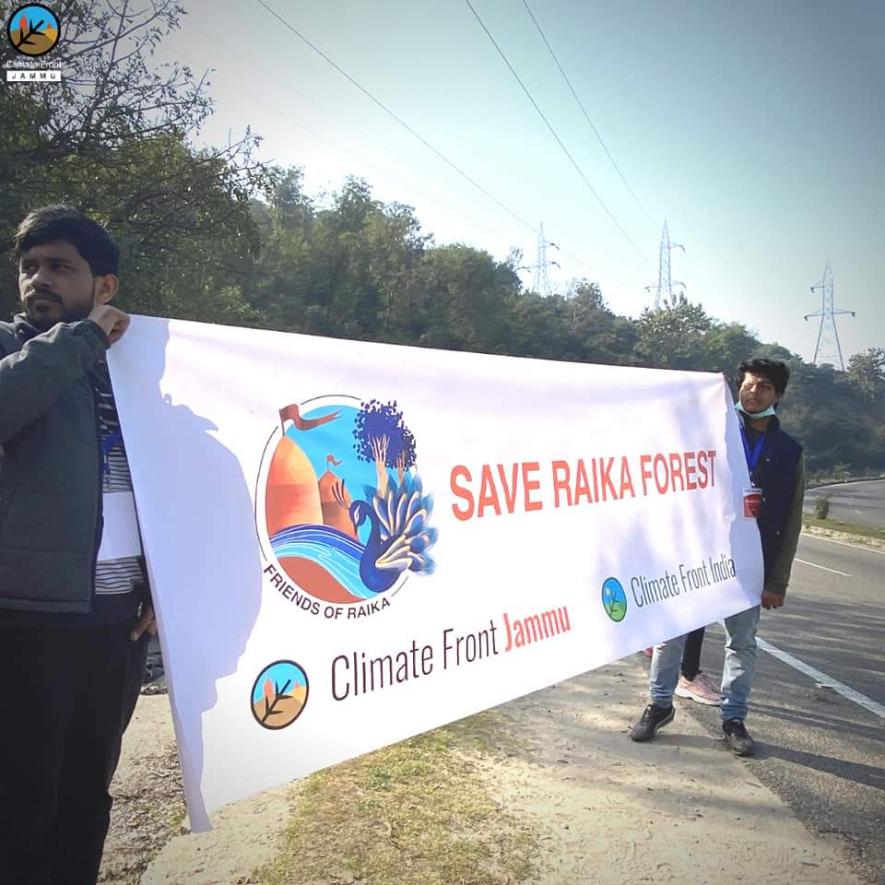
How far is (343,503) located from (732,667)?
262 cm

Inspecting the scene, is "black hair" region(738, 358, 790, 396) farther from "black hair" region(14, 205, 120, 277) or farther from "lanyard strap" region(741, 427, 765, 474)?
"black hair" region(14, 205, 120, 277)

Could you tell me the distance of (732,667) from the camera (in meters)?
3.56

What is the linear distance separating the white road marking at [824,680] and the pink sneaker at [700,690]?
960mm

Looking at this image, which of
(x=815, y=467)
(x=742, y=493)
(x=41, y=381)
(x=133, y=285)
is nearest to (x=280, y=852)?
(x=41, y=381)

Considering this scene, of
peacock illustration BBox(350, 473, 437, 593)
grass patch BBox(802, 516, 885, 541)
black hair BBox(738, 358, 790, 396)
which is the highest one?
black hair BBox(738, 358, 790, 396)

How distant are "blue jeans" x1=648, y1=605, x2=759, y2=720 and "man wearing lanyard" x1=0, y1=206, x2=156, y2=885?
107 inches

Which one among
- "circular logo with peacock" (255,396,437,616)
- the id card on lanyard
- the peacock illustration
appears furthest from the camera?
the id card on lanyard

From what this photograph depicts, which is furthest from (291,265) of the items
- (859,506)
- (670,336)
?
(670,336)

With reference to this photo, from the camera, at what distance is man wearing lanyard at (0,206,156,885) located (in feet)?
4.91

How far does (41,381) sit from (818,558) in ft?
45.5

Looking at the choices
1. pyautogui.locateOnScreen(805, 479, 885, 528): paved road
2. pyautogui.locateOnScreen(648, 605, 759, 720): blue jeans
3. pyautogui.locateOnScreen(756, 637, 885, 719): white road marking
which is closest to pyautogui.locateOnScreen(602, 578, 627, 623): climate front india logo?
pyautogui.locateOnScreen(648, 605, 759, 720): blue jeans

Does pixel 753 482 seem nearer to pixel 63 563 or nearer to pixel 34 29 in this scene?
pixel 63 563

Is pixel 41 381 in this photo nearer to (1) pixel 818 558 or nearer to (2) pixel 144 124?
(2) pixel 144 124

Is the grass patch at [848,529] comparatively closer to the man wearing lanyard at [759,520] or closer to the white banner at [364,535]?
the man wearing lanyard at [759,520]
